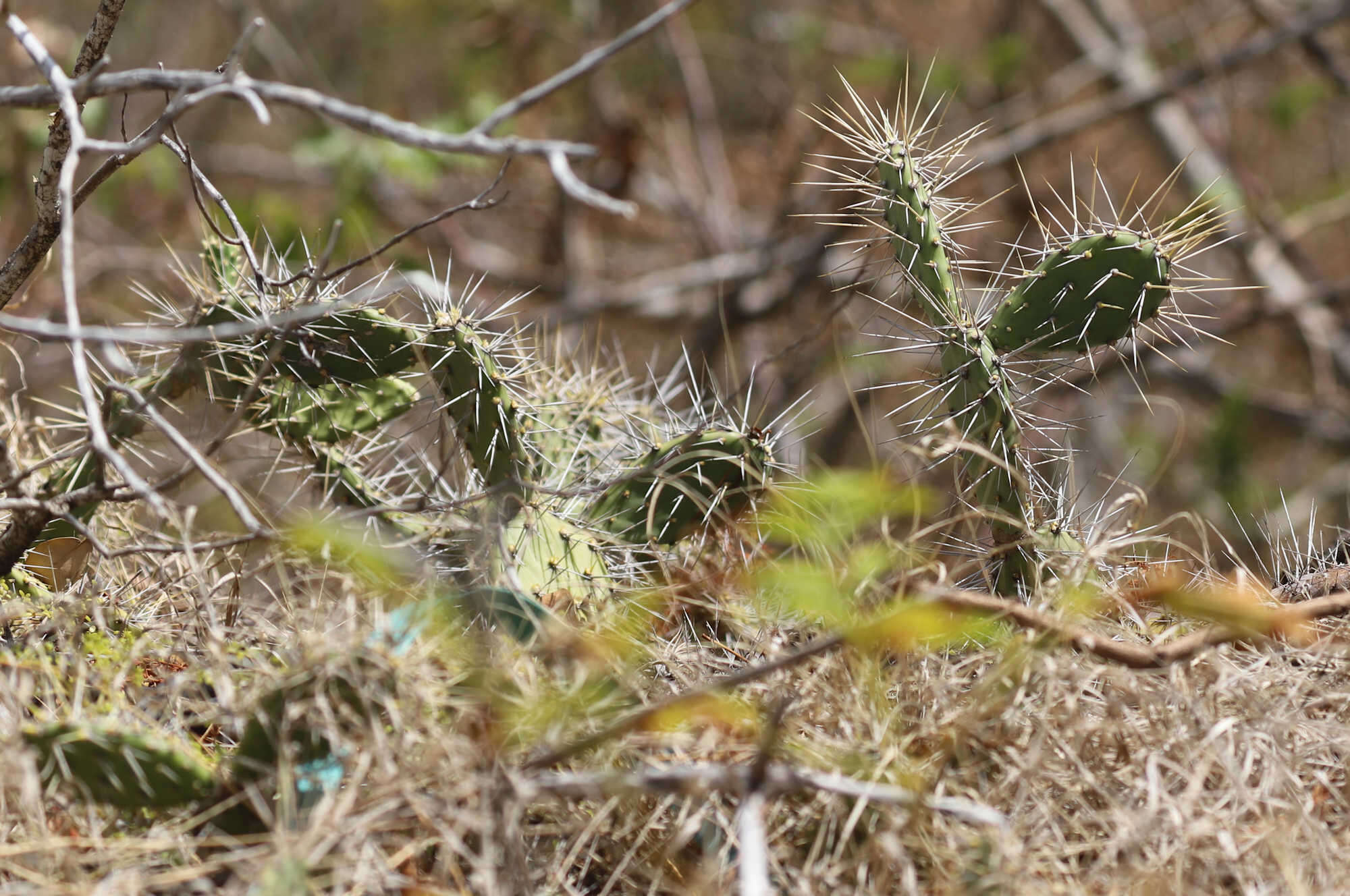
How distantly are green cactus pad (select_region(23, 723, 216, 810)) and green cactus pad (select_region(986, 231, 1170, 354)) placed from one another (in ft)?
2.80

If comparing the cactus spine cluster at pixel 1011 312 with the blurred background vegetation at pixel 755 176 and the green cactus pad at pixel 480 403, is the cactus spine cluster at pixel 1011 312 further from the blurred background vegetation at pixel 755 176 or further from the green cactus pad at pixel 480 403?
the blurred background vegetation at pixel 755 176

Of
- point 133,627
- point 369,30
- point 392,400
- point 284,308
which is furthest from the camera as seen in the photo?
point 369,30

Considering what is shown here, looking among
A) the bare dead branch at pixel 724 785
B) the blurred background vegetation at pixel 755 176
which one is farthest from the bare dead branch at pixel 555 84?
the blurred background vegetation at pixel 755 176

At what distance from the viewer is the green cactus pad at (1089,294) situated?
1117 mm

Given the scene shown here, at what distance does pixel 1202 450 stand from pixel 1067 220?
52.9 inches

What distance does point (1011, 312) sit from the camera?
117cm

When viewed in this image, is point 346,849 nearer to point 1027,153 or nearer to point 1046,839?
point 1046,839

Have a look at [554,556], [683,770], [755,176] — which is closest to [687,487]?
[554,556]

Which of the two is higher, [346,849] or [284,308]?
[284,308]

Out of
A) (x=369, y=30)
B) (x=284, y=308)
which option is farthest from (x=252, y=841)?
(x=369, y=30)

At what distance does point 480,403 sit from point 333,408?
155mm

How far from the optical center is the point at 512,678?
0.81 m

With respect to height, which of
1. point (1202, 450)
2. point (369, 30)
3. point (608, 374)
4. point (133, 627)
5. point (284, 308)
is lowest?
point (1202, 450)

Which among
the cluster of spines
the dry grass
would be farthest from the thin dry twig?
the cluster of spines
